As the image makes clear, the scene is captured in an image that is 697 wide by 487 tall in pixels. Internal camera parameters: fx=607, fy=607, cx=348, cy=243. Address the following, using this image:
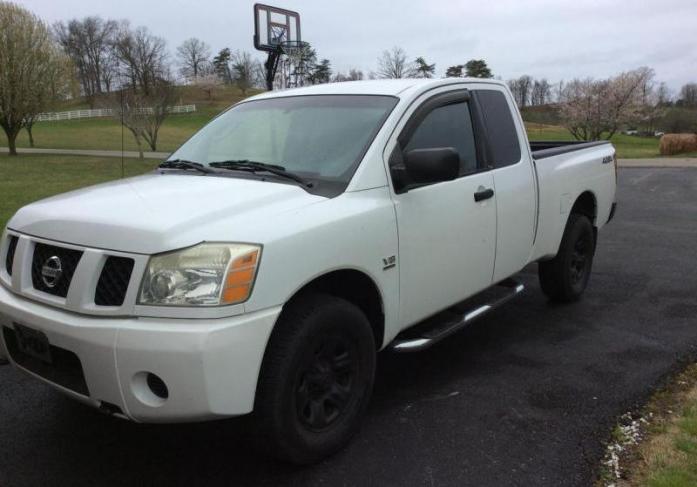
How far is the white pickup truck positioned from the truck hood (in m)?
0.01

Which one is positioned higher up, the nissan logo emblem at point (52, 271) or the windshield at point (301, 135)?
the windshield at point (301, 135)

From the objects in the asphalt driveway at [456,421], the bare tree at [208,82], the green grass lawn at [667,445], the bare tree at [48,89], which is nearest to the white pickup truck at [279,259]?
the asphalt driveway at [456,421]

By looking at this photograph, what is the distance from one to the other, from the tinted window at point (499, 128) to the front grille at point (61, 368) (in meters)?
2.91

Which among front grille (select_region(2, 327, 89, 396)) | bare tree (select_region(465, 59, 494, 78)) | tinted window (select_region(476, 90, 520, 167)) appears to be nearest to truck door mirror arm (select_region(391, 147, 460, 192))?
tinted window (select_region(476, 90, 520, 167))

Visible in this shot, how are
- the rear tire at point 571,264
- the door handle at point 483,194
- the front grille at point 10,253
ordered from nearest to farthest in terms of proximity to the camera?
the front grille at point 10,253 → the door handle at point 483,194 → the rear tire at point 571,264

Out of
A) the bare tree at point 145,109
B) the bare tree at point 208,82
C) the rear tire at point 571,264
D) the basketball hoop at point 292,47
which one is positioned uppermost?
the bare tree at point 208,82

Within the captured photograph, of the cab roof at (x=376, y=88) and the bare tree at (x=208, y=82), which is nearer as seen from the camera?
the cab roof at (x=376, y=88)

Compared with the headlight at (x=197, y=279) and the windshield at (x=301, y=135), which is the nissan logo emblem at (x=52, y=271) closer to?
the headlight at (x=197, y=279)

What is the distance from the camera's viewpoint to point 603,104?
4831 centimetres

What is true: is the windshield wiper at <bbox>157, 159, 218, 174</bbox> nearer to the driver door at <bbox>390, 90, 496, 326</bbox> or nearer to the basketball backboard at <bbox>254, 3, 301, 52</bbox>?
the driver door at <bbox>390, 90, 496, 326</bbox>

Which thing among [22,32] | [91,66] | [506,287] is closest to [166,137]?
[22,32]

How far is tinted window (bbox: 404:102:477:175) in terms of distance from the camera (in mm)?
3711

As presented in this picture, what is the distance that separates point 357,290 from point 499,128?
1.94 meters

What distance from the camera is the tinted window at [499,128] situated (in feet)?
14.1
